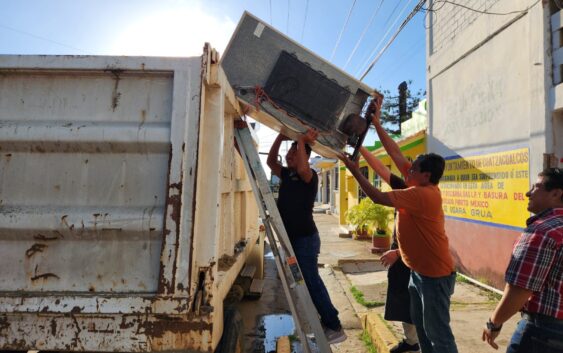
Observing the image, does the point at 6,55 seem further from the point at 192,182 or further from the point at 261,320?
the point at 261,320

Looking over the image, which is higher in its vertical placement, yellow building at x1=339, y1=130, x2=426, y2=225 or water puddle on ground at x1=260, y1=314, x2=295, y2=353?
yellow building at x1=339, y1=130, x2=426, y2=225

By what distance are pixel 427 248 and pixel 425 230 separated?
119mm

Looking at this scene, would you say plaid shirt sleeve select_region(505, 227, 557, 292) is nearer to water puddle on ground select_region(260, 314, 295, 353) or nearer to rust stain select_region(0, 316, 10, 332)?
rust stain select_region(0, 316, 10, 332)

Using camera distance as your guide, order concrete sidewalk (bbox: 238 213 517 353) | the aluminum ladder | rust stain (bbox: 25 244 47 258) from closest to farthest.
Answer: rust stain (bbox: 25 244 47 258), the aluminum ladder, concrete sidewalk (bbox: 238 213 517 353)

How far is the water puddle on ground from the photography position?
3969mm

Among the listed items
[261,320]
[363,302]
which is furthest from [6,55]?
[363,302]

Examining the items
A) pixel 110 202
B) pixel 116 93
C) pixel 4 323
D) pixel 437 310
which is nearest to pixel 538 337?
pixel 437 310

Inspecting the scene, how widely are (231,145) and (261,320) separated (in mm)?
2645

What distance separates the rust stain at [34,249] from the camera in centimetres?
184

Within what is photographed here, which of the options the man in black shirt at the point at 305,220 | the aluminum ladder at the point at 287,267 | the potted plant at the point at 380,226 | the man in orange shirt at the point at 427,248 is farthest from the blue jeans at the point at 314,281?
the potted plant at the point at 380,226

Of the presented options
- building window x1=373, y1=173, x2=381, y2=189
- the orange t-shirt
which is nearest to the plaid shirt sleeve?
the orange t-shirt

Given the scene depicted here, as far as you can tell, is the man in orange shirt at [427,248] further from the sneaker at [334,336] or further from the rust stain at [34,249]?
the rust stain at [34,249]

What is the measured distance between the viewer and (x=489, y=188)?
543cm

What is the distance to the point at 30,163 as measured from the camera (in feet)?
6.20
